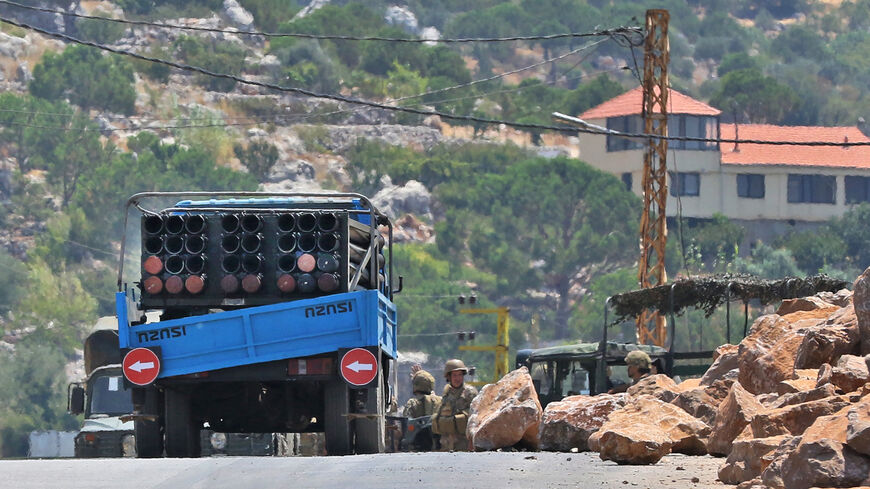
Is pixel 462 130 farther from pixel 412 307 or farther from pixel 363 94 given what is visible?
pixel 412 307

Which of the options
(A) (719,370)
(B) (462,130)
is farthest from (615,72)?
(A) (719,370)

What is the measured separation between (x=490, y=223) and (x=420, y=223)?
597 cm

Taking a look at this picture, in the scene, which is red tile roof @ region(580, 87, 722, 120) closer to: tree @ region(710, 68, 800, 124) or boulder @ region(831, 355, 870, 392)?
tree @ region(710, 68, 800, 124)

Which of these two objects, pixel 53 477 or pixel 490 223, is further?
pixel 490 223

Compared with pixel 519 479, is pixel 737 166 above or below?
above

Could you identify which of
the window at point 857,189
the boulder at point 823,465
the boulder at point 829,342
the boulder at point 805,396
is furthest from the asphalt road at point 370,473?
the window at point 857,189

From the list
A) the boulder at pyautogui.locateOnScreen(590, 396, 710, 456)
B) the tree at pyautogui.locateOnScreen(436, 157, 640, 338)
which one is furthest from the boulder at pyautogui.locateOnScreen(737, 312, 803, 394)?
the tree at pyautogui.locateOnScreen(436, 157, 640, 338)

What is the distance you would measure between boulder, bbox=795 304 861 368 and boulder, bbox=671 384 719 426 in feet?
3.52

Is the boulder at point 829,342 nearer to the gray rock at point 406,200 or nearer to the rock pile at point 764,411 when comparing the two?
the rock pile at point 764,411

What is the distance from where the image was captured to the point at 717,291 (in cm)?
2495

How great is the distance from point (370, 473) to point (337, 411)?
4324 millimetres

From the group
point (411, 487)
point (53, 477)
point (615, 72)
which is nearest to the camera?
point (411, 487)

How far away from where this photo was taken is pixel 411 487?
40.3 feet

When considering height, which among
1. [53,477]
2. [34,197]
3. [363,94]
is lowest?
[53,477]
